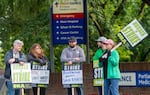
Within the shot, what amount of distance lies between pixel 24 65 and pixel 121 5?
1410cm

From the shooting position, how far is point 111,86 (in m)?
13.3

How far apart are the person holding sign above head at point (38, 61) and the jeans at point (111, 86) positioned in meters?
1.89

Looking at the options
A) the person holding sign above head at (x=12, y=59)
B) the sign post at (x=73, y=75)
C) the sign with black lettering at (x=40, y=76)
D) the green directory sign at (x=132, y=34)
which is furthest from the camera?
the sign with black lettering at (x=40, y=76)

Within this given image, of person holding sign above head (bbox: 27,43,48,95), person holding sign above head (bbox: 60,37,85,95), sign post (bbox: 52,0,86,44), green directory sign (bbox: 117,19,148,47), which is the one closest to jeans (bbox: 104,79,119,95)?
person holding sign above head (bbox: 60,37,85,95)

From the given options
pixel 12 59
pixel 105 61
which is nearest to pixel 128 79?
pixel 105 61

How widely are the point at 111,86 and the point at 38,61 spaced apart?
7.22 ft

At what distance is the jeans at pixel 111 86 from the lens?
13.2 meters

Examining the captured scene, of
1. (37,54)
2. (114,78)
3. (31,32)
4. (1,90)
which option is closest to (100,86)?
(114,78)

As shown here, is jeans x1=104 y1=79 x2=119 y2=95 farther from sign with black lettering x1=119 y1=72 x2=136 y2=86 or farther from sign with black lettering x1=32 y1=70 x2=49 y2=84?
sign with black lettering x1=119 y1=72 x2=136 y2=86

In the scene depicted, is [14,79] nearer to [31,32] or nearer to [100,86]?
[100,86]

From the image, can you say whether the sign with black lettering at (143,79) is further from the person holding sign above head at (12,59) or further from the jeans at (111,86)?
the person holding sign above head at (12,59)

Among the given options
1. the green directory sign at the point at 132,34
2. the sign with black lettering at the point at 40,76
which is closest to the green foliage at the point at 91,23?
the sign with black lettering at the point at 40,76

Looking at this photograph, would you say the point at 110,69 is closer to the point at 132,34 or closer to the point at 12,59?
the point at 132,34

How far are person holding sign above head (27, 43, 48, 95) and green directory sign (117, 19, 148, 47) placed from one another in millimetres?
2149
